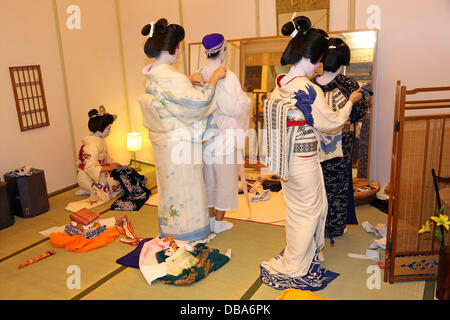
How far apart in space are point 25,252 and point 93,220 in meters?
0.66

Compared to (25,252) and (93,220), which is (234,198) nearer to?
(93,220)

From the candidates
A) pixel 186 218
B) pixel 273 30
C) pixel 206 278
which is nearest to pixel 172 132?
pixel 186 218

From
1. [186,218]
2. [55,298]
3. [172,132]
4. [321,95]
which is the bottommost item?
[55,298]

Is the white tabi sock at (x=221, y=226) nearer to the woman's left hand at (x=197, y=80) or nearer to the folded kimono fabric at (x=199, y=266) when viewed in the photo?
the folded kimono fabric at (x=199, y=266)

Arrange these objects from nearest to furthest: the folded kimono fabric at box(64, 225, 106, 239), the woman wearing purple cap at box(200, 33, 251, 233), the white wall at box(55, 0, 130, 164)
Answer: the woman wearing purple cap at box(200, 33, 251, 233), the folded kimono fabric at box(64, 225, 106, 239), the white wall at box(55, 0, 130, 164)

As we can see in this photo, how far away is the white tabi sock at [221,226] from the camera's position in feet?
13.1

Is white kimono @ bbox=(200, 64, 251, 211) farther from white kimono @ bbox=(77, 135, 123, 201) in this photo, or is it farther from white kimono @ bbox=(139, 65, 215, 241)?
white kimono @ bbox=(77, 135, 123, 201)

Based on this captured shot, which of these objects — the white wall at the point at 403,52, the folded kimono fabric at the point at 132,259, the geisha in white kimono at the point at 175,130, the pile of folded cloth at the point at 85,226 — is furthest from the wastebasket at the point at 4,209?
the white wall at the point at 403,52

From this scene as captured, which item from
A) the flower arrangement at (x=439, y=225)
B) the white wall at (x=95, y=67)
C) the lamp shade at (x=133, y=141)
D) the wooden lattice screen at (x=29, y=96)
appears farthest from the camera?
the lamp shade at (x=133, y=141)

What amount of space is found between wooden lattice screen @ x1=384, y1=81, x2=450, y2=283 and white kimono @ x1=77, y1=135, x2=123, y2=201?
3.30 meters

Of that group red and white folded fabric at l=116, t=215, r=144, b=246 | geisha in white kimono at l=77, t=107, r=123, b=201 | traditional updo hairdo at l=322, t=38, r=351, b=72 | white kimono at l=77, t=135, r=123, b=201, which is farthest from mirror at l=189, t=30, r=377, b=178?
red and white folded fabric at l=116, t=215, r=144, b=246

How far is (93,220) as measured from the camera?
164 inches

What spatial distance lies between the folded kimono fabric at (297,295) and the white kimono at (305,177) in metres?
0.21

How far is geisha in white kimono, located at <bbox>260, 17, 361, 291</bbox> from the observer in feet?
9.23
